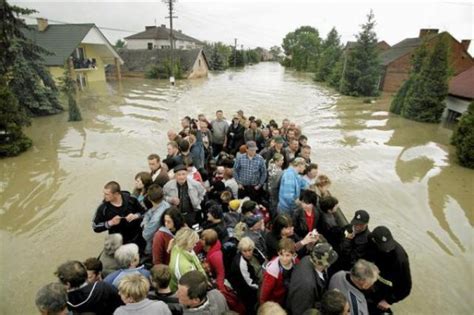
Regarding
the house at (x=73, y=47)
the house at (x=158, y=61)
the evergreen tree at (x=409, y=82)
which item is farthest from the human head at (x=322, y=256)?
the house at (x=158, y=61)

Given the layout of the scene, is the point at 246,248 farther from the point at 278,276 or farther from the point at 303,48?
the point at 303,48

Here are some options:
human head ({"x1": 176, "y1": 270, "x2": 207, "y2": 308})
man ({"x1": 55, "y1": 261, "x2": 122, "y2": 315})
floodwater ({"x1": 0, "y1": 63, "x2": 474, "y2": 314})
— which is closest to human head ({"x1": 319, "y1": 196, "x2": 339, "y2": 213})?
floodwater ({"x1": 0, "y1": 63, "x2": 474, "y2": 314})

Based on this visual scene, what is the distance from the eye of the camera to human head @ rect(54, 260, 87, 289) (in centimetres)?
246

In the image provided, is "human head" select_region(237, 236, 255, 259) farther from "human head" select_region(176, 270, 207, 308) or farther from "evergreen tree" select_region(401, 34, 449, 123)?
"evergreen tree" select_region(401, 34, 449, 123)

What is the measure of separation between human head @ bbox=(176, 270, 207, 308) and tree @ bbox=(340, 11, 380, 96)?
91.9ft

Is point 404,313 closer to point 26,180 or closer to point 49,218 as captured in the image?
point 49,218

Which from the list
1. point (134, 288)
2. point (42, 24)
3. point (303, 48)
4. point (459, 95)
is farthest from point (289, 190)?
point (303, 48)

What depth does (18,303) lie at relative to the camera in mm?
4395

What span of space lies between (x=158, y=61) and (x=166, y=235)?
3656 cm

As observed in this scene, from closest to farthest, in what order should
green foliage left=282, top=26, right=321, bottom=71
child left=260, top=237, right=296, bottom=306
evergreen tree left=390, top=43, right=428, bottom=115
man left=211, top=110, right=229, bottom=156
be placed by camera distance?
child left=260, top=237, right=296, bottom=306 < man left=211, top=110, right=229, bottom=156 < evergreen tree left=390, top=43, right=428, bottom=115 < green foliage left=282, top=26, right=321, bottom=71

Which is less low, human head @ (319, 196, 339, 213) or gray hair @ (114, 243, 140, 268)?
human head @ (319, 196, 339, 213)

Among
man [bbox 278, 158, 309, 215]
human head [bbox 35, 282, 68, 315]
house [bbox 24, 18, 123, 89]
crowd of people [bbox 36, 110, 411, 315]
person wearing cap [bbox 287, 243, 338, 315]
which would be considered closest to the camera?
human head [bbox 35, 282, 68, 315]

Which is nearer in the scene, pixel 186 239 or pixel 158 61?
pixel 186 239

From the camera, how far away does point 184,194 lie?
4.24 m
